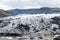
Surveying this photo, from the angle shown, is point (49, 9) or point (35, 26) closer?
point (35, 26)

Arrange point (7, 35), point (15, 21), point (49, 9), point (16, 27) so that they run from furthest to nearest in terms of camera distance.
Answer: point (49, 9)
point (15, 21)
point (16, 27)
point (7, 35)

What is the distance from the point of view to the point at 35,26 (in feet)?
195

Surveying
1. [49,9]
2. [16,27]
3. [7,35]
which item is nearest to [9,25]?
[16,27]

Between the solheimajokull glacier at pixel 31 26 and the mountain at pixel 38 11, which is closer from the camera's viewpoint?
the solheimajokull glacier at pixel 31 26

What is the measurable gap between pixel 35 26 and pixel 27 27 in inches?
79.5

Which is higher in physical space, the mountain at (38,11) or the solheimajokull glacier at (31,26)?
the mountain at (38,11)

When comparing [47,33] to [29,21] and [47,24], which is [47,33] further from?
[29,21]

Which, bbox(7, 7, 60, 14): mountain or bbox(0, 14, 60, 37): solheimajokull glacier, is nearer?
bbox(0, 14, 60, 37): solheimajokull glacier

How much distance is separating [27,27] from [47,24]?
5.04m

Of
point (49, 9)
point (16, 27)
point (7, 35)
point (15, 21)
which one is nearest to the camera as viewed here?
point (7, 35)

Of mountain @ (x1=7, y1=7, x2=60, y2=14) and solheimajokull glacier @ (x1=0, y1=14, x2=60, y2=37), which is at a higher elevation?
mountain @ (x1=7, y1=7, x2=60, y2=14)

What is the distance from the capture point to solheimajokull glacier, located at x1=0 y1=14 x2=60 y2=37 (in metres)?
54.8

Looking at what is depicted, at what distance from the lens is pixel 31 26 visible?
5953 cm

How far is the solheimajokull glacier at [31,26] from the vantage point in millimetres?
54825
